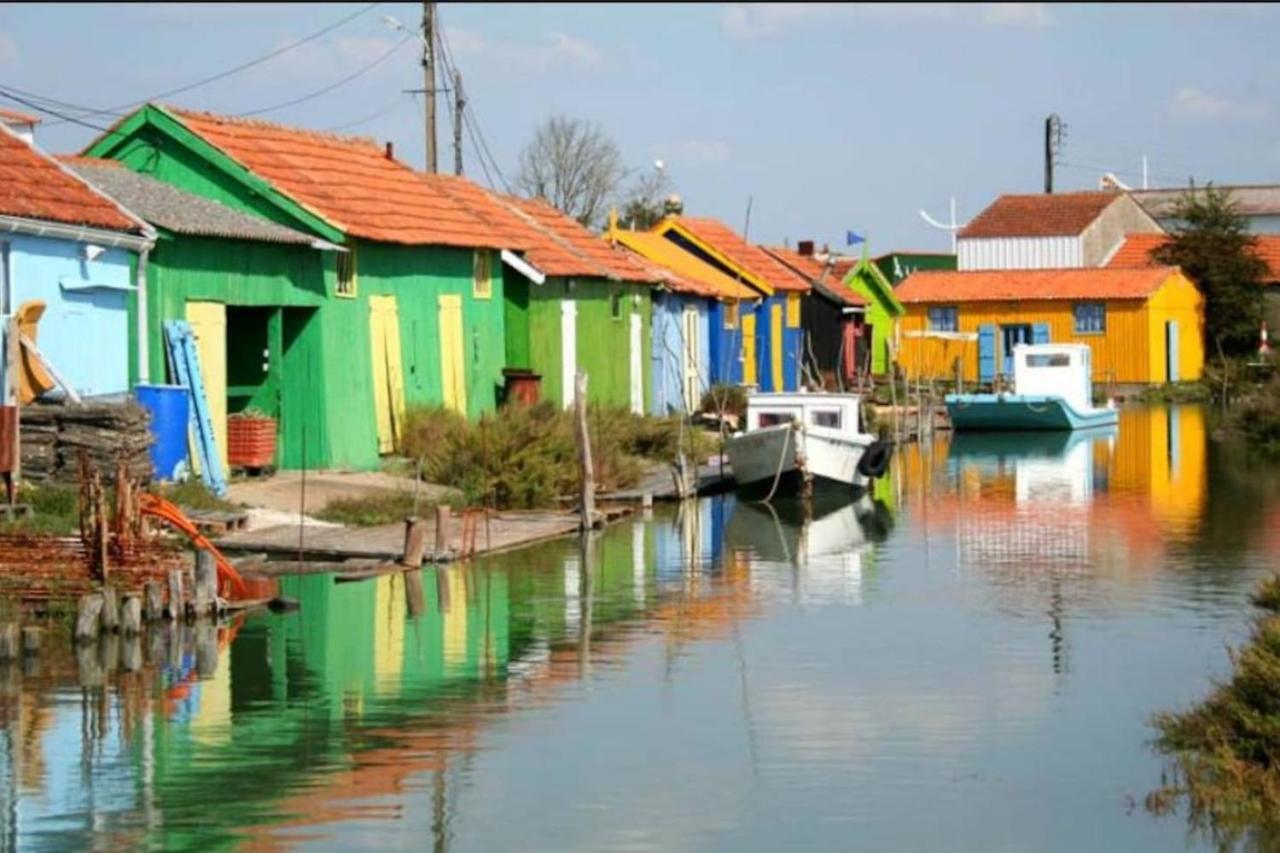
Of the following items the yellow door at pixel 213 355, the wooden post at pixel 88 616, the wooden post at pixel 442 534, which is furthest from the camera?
the yellow door at pixel 213 355

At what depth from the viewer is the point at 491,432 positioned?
105ft

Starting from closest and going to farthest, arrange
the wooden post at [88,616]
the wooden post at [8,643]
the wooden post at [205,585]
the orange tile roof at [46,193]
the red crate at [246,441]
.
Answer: the wooden post at [8,643] < the wooden post at [88,616] < the wooden post at [205,585] < the orange tile roof at [46,193] < the red crate at [246,441]

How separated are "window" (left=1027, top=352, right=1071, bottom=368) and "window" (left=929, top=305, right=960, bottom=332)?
1700 cm

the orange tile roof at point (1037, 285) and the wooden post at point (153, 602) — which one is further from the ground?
the orange tile roof at point (1037, 285)

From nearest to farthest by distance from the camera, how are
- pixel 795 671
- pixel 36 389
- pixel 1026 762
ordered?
pixel 1026 762 → pixel 795 671 → pixel 36 389

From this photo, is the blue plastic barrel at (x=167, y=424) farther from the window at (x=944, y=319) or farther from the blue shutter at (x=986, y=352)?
the window at (x=944, y=319)

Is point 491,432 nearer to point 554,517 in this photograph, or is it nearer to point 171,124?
point 554,517

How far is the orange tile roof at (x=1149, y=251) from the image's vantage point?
258ft

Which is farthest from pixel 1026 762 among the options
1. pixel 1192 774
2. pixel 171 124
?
pixel 171 124

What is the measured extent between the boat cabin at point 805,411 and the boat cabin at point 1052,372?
1957 centimetres

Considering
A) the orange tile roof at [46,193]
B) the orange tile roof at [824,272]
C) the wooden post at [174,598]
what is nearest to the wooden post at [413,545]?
the wooden post at [174,598]

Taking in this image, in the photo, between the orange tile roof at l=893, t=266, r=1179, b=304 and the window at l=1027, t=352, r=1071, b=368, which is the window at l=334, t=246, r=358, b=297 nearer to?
the window at l=1027, t=352, r=1071, b=368

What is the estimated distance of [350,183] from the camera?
Result: 118ft

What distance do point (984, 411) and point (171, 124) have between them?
86.6ft
